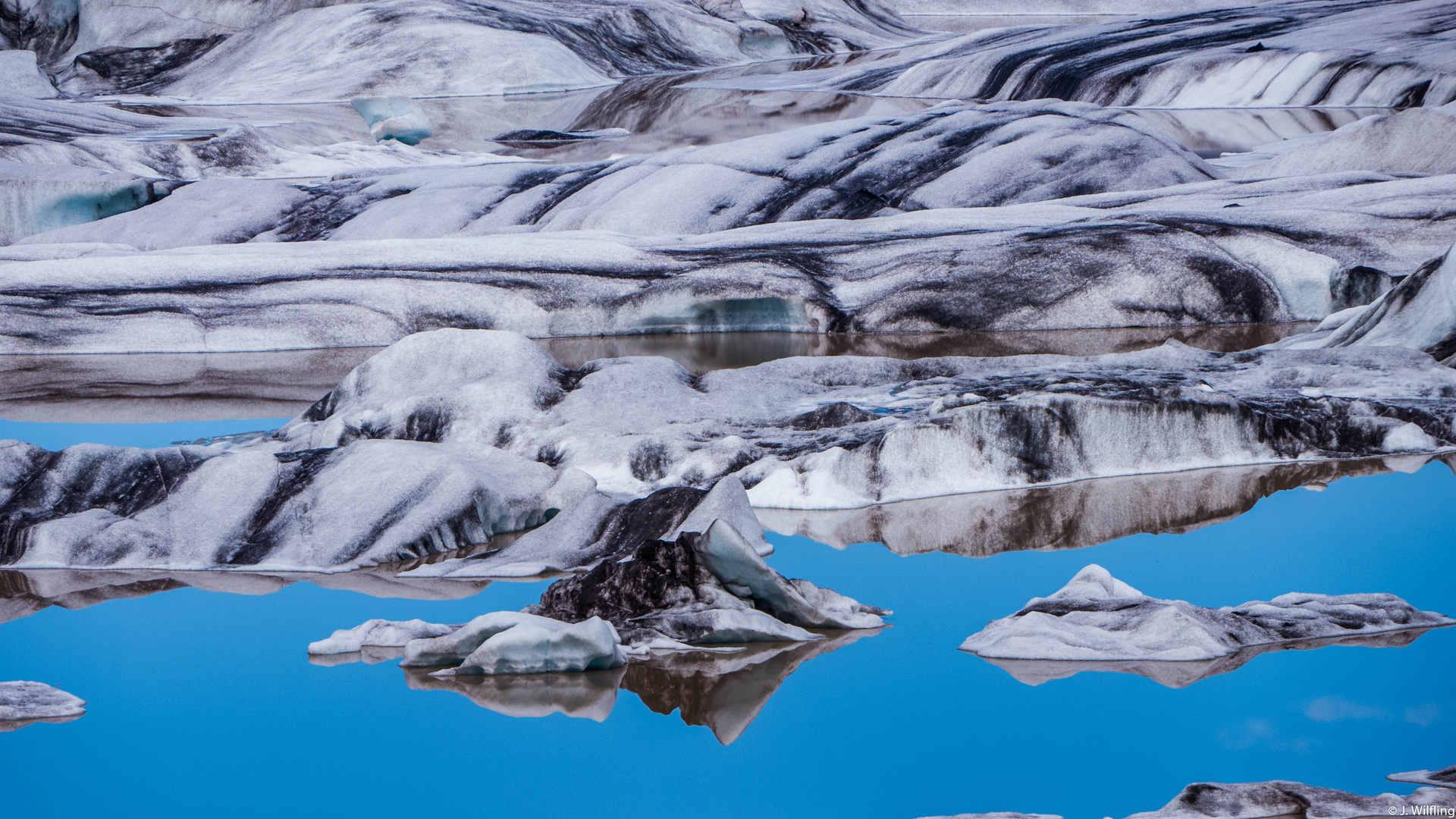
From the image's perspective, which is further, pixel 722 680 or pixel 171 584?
pixel 171 584

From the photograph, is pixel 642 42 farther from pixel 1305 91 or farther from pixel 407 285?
pixel 407 285

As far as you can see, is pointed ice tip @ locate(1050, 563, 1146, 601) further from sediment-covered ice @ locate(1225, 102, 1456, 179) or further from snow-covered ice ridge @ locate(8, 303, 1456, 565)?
sediment-covered ice @ locate(1225, 102, 1456, 179)

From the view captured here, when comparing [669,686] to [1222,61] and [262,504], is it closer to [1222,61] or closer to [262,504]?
[262,504]

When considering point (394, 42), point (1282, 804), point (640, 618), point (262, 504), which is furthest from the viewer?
point (394, 42)

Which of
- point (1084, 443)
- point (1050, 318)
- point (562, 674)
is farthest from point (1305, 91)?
point (562, 674)

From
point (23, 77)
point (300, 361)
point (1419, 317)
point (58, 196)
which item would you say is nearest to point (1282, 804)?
point (1419, 317)

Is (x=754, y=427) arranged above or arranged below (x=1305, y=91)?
below
